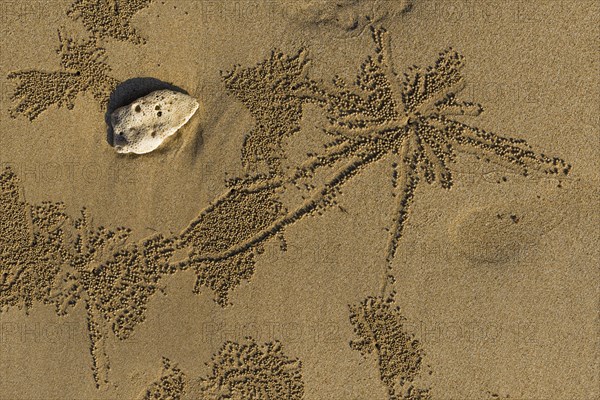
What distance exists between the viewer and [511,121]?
527 cm

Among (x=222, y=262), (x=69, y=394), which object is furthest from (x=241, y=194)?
(x=69, y=394)

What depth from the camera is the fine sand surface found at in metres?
5.27

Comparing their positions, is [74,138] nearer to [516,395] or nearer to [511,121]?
[511,121]

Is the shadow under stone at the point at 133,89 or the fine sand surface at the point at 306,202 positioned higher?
the shadow under stone at the point at 133,89

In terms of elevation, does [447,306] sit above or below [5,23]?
below

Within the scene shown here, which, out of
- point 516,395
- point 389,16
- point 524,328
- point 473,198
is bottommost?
point 516,395

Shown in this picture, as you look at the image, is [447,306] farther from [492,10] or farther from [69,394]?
[69,394]

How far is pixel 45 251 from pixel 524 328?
6.55 metres

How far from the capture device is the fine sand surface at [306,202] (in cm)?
527

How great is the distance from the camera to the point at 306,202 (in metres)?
5.37

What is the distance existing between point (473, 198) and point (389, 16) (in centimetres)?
265

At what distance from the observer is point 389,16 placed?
5258 mm

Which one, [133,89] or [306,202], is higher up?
[133,89]

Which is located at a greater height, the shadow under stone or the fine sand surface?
the shadow under stone
